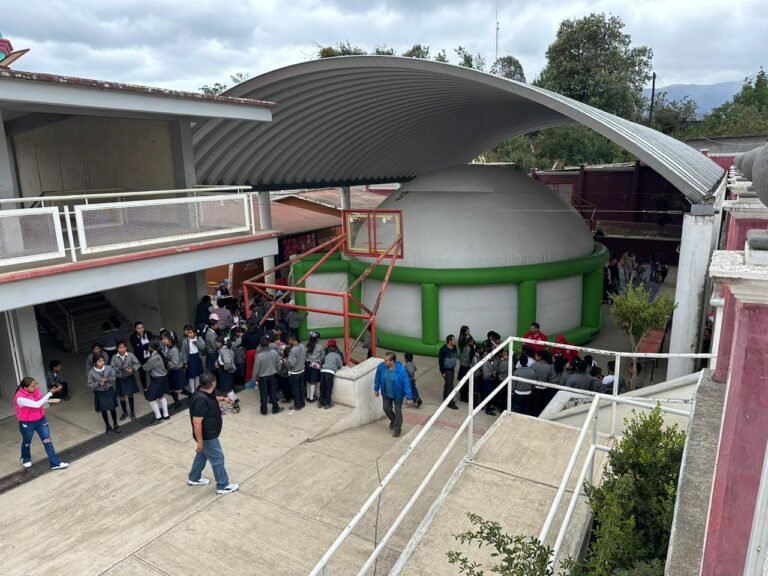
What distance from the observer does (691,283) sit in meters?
10.2

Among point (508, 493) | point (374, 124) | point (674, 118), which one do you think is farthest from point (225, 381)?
point (674, 118)

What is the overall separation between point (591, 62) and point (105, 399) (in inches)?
2059

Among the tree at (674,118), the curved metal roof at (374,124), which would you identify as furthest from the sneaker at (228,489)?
the tree at (674,118)

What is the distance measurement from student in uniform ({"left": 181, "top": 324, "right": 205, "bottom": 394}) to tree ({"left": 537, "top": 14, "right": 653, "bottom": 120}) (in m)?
47.1

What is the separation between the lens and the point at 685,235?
10.0 metres

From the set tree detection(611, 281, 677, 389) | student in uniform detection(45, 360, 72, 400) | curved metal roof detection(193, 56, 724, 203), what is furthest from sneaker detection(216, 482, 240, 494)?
tree detection(611, 281, 677, 389)

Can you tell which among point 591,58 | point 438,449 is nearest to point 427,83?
point 438,449

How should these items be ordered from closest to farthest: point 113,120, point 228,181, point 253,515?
point 253,515, point 113,120, point 228,181

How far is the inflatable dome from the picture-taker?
14.5 metres

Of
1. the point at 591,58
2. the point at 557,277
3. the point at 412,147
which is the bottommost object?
the point at 557,277

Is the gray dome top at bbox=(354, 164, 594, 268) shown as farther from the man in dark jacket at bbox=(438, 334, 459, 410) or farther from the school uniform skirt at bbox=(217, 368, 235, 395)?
the school uniform skirt at bbox=(217, 368, 235, 395)

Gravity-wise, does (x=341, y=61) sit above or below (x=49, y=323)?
above

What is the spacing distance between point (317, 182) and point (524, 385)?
14860 millimetres

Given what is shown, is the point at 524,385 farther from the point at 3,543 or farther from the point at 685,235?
the point at 3,543
